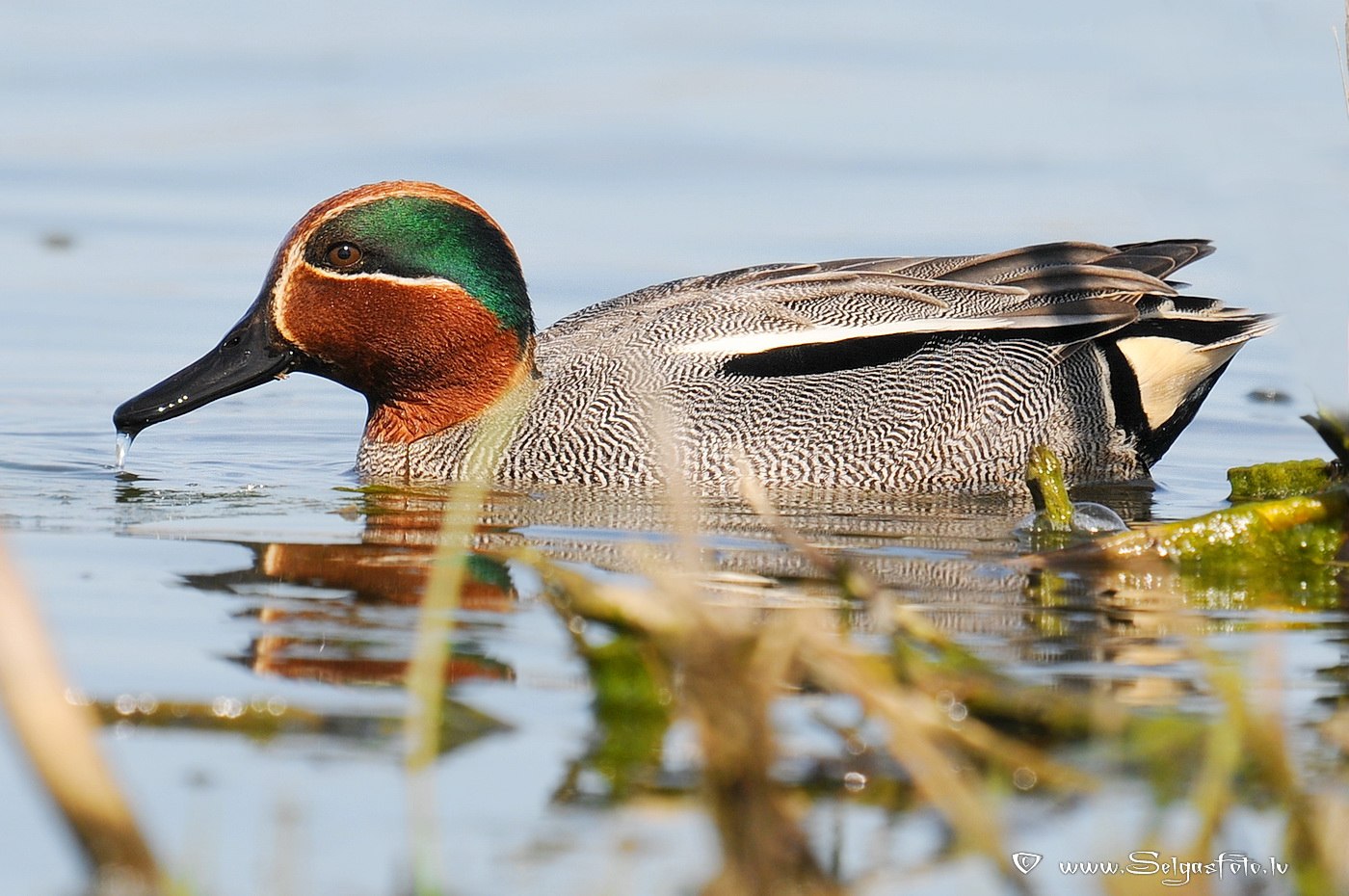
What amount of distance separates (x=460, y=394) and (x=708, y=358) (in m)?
0.90

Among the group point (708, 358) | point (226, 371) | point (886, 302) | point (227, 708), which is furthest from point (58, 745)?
point (886, 302)

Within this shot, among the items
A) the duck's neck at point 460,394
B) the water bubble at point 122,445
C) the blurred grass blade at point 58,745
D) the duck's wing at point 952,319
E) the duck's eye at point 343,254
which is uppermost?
the duck's eye at point 343,254

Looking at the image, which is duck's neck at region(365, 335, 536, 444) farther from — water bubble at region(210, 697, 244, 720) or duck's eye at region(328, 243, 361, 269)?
water bubble at region(210, 697, 244, 720)

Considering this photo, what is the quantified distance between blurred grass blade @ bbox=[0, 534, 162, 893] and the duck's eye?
461cm

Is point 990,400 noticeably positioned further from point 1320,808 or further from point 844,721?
point 1320,808

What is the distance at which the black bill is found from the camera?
285 inches

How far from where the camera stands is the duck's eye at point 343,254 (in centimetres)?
713

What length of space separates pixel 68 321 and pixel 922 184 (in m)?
4.75

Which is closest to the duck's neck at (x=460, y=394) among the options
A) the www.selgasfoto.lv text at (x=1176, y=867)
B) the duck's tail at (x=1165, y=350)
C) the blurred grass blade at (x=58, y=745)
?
the duck's tail at (x=1165, y=350)

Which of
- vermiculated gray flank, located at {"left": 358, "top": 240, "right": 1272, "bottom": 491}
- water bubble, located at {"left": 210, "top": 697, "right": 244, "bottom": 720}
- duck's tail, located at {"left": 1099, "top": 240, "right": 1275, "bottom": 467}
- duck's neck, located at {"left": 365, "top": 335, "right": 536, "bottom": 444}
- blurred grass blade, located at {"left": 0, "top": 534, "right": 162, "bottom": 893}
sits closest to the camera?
blurred grass blade, located at {"left": 0, "top": 534, "right": 162, "bottom": 893}

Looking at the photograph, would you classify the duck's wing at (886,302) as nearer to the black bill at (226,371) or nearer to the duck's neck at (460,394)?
the duck's neck at (460,394)

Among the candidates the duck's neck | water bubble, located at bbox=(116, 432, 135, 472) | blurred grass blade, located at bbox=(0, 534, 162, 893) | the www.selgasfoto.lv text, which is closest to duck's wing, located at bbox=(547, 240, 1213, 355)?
the duck's neck

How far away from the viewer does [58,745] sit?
242cm

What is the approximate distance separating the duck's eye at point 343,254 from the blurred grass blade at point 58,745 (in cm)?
461
